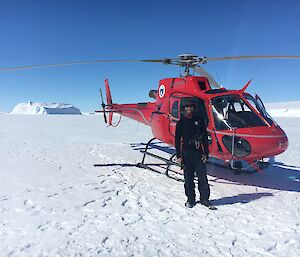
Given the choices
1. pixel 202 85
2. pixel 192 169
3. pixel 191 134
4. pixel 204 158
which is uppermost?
pixel 202 85

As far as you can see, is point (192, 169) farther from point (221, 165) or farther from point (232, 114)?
point (221, 165)

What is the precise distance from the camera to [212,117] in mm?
5828

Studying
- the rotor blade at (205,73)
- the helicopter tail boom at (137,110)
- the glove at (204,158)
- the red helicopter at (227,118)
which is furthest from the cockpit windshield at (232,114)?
the helicopter tail boom at (137,110)

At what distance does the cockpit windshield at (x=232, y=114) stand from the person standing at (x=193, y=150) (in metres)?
0.83

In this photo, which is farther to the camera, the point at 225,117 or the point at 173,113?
the point at 173,113

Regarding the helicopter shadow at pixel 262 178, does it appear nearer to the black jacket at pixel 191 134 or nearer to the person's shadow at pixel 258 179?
the person's shadow at pixel 258 179

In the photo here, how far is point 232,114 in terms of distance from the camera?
5.68 m

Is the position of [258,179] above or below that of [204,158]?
below

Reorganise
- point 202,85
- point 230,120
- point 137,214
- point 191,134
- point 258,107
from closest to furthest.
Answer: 1. point 137,214
2. point 191,134
3. point 230,120
4. point 258,107
5. point 202,85

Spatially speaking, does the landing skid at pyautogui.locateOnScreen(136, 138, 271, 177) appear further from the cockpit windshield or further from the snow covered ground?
the cockpit windshield

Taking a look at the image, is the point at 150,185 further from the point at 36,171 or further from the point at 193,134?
Answer: the point at 36,171

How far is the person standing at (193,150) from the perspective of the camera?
4938 millimetres

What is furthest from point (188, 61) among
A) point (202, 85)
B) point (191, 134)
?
point (191, 134)

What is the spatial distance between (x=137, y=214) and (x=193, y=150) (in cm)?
149
